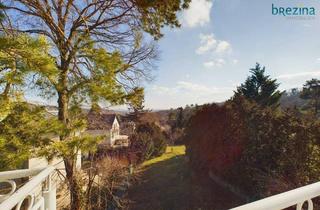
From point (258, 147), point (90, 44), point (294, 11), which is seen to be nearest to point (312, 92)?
point (258, 147)

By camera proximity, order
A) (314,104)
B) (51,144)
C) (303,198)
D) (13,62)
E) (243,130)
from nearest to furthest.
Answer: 1. (303,198)
2. (13,62)
3. (51,144)
4. (243,130)
5. (314,104)

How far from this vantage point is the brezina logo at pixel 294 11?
24.8 feet

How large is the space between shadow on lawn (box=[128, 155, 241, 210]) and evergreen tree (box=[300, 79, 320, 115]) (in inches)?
761

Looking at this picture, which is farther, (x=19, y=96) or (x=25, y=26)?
(x=25, y=26)

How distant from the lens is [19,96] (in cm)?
591

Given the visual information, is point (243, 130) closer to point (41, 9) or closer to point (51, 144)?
point (51, 144)

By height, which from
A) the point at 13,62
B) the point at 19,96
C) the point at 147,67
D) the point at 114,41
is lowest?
the point at 19,96

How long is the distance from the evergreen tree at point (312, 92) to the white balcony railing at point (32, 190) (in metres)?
31.6

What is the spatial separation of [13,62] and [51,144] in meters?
2.58

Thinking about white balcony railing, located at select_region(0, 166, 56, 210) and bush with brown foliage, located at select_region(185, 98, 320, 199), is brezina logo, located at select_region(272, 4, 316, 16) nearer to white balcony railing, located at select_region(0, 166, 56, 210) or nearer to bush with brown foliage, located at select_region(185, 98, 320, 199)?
bush with brown foliage, located at select_region(185, 98, 320, 199)

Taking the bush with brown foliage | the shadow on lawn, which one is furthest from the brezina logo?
the shadow on lawn

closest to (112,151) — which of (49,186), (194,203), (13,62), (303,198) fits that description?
(194,203)

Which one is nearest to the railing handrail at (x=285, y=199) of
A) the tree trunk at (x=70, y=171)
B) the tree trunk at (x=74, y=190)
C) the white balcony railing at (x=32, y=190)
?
the white balcony railing at (x=32, y=190)

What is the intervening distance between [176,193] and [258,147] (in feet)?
18.4
